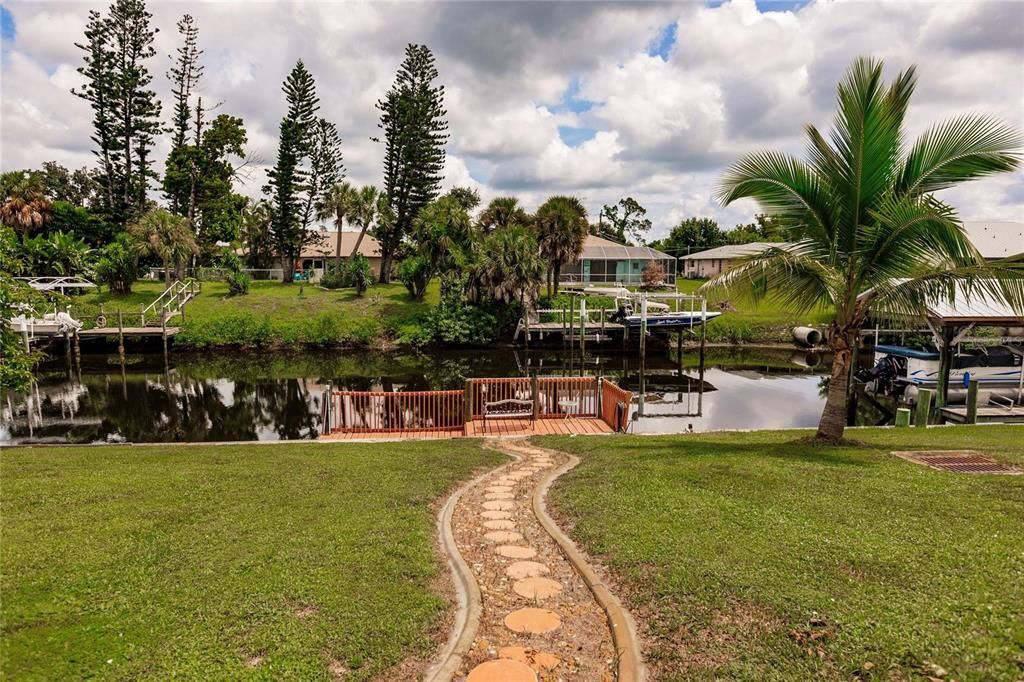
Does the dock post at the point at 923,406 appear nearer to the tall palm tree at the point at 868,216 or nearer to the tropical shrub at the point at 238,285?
the tall palm tree at the point at 868,216

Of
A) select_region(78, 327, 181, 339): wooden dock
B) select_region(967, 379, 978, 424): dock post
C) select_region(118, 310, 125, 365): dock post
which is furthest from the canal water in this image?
select_region(967, 379, 978, 424): dock post

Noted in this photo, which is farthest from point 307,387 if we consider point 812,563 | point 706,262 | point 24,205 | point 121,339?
point 706,262

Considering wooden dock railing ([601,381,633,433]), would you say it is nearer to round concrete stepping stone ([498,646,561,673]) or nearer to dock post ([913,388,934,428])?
dock post ([913,388,934,428])

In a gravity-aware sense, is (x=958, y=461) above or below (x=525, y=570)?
above

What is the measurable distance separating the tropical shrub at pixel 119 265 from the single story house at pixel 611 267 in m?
33.0

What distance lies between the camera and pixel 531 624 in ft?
15.3

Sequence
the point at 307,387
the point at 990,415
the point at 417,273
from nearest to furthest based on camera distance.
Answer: the point at 990,415 < the point at 307,387 < the point at 417,273

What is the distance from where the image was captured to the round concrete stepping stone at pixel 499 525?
686 cm

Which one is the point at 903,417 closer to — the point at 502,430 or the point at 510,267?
Answer: the point at 502,430

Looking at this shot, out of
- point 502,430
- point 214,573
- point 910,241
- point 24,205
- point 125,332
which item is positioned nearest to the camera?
point 214,573

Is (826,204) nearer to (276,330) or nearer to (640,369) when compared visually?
(640,369)

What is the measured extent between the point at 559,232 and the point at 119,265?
27.6m

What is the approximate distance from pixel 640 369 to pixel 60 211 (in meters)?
43.0

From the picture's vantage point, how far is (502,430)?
14.4m
